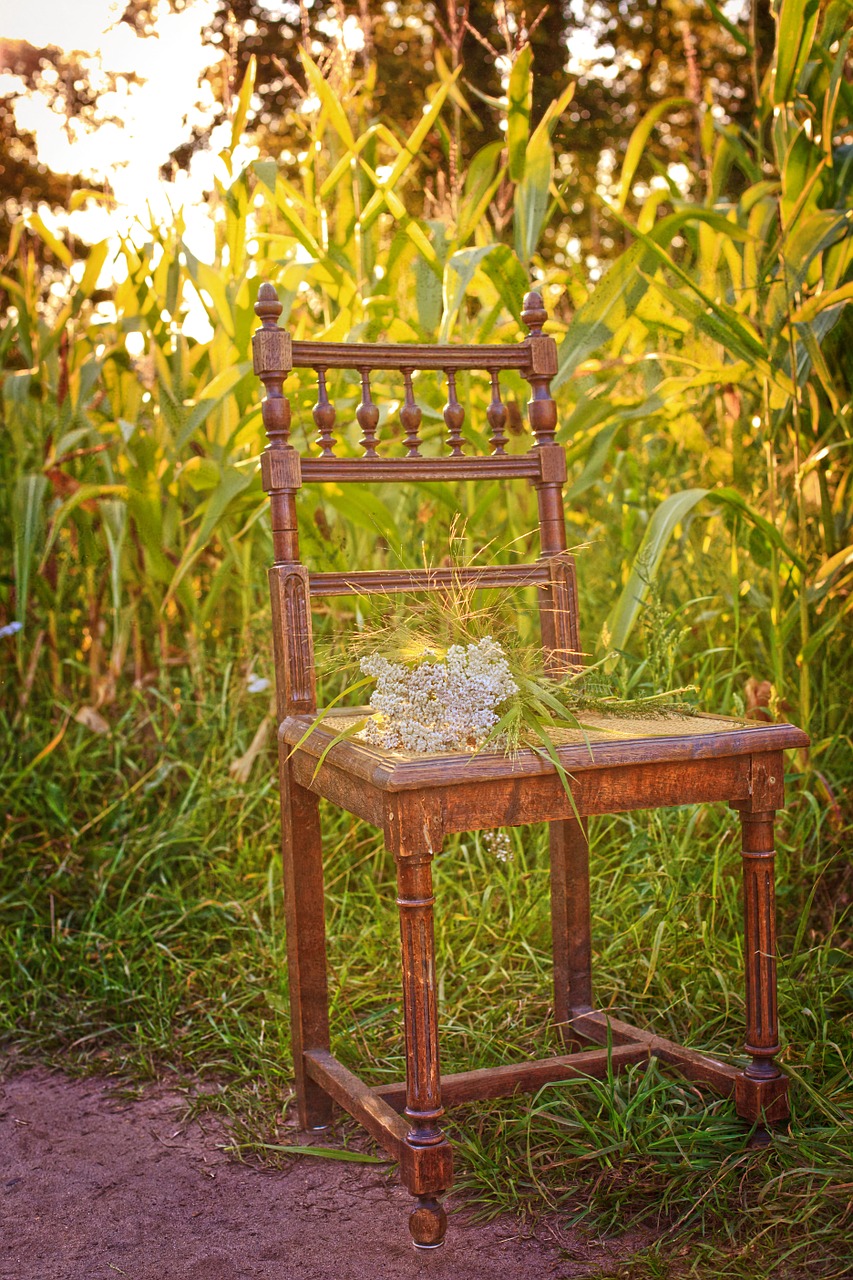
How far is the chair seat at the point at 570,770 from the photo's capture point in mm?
1525

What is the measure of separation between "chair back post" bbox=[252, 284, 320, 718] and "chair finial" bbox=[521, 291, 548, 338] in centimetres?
45

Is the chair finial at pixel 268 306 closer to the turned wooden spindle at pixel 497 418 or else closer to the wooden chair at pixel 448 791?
the wooden chair at pixel 448 791

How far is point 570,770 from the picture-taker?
158 centimetres

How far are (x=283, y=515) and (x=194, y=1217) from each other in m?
1.05

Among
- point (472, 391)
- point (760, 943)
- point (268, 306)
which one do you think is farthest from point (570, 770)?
point (472, 391)

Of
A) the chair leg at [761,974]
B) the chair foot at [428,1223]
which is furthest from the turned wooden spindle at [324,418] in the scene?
the chair foot at [428,1223]

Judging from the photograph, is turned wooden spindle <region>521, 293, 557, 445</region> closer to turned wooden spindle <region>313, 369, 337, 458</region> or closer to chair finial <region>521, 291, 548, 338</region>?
chair finial <region>521, 291, 548, 338</region>

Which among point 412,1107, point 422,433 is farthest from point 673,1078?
point 422,433

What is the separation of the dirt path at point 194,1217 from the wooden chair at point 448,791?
9 centimetres

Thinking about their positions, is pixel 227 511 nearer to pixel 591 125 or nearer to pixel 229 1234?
pixel 229 1234

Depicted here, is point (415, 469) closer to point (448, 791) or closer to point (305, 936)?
Result: point (448, 791)

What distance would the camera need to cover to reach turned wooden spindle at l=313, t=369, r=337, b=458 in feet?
6.33

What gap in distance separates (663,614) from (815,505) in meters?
0.56

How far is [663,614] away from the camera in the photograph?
228cm
